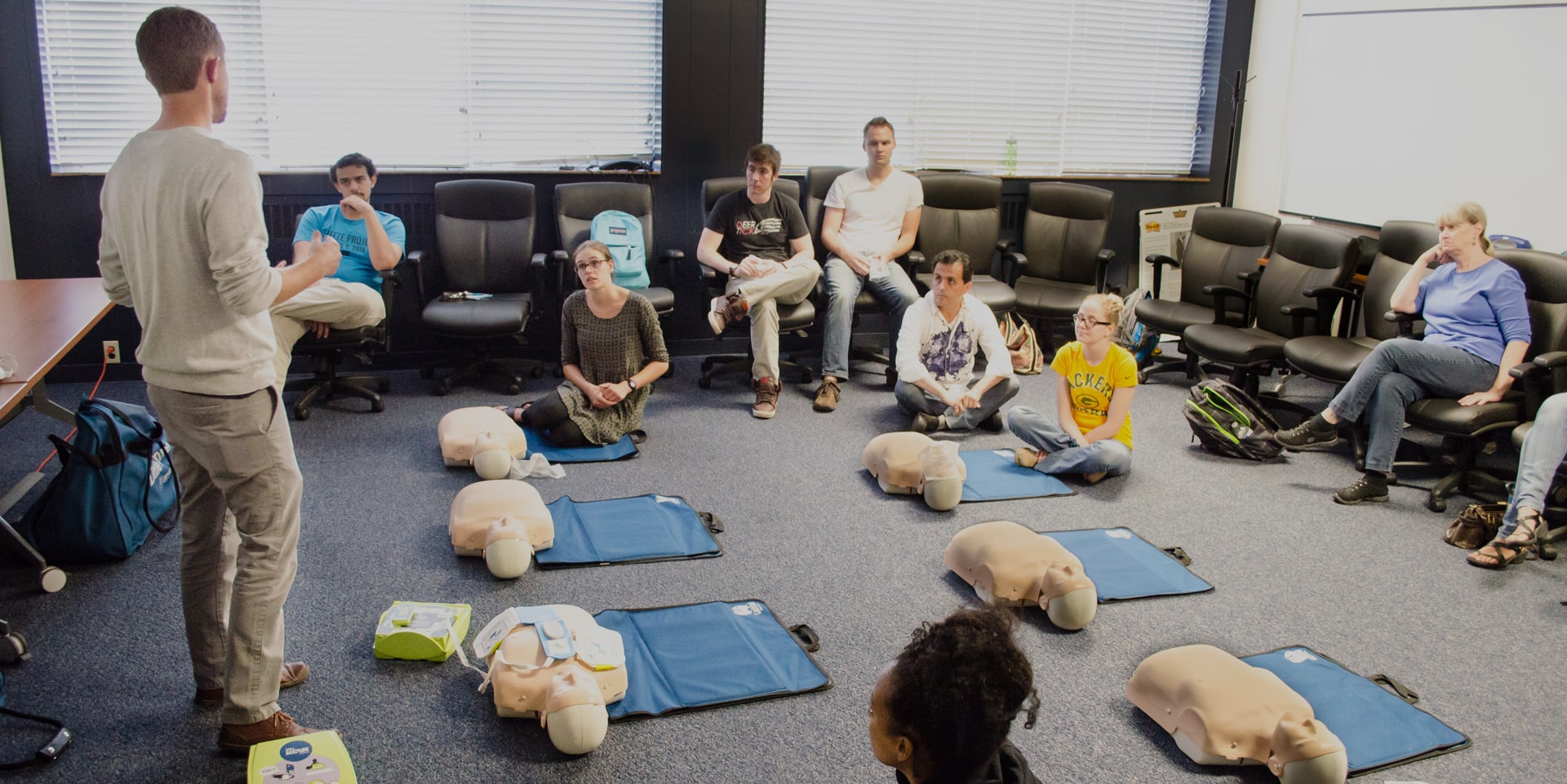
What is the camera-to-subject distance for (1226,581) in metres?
3.65

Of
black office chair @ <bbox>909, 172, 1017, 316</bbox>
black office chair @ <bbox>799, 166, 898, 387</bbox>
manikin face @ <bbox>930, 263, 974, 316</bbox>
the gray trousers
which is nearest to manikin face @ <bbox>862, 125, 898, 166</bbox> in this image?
black office chair @ <bbox>799, 166, 898, 387</bbox>

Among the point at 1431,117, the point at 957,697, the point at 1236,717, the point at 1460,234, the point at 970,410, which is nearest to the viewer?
the point at 957,697

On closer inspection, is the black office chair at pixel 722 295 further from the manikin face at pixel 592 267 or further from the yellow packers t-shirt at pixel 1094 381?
the yellow packers t-shirt at pixel 1094 381

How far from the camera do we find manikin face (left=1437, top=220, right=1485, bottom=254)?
4.49m

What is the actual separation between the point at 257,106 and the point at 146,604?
3.20 meters

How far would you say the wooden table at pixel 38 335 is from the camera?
9.94 feet

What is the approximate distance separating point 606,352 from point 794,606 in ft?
5.85

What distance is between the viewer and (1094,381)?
4531 mm

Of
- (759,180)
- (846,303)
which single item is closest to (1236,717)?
(846,303)

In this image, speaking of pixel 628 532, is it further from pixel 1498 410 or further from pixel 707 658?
pixel 1498 410

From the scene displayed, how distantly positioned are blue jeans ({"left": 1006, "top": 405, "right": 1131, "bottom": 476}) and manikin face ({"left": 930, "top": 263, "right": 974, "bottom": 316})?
63 centimetres

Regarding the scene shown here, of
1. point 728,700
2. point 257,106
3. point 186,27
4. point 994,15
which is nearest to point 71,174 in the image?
point 257,106

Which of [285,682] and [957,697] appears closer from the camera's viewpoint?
[957,697]

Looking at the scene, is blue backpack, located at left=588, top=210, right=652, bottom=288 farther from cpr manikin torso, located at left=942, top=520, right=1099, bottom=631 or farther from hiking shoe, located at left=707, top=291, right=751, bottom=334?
cpr manikin torso, located at left=942, top=520, right=1099, bottom=631
